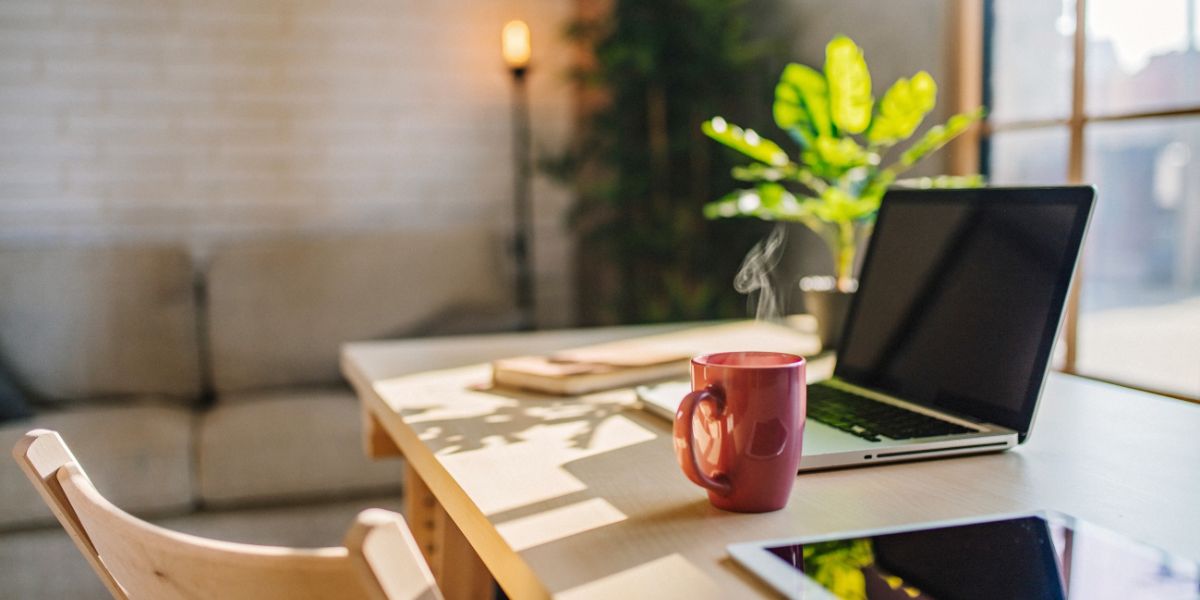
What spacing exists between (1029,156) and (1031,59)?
19 centimetres

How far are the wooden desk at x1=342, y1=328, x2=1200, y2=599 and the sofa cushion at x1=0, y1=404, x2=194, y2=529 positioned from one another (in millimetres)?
1217

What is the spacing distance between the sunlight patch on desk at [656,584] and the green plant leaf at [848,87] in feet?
3.47

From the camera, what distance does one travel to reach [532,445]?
97 cm

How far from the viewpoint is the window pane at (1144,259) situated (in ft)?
5.73

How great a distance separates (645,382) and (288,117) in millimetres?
2235

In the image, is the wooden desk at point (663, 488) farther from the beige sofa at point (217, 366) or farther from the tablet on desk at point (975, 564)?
the beige sofa at point (217, 366)

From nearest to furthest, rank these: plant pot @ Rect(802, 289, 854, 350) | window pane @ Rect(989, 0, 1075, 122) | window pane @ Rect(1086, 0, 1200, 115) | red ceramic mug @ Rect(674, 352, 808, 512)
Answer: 1. red ceramic mug @ Rect(674, 352, 808, 512)
2. plant pot @ Rect(802, 289, 854, 350)
3. window pane @ Rect(1086, 0, 1200, 115)
4. window pane @ Rect(989, 0, 1075, 122)

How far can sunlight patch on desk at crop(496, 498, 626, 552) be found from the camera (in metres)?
0.69

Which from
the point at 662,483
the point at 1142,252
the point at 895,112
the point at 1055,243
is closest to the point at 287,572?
the point at 662,483

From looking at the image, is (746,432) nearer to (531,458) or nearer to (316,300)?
(531,458)

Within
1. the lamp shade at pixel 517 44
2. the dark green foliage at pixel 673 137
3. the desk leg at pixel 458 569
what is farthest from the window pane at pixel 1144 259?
the lamp shade at pixel 517 44

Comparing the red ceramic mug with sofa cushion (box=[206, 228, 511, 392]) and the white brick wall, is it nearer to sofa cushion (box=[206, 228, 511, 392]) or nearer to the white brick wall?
sofa cushion (box=[206, 228, 511, 392])

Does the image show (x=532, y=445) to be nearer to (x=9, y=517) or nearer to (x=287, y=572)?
(x=287, y=572)

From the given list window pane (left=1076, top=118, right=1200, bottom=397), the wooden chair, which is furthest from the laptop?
window pane (left=1076, top=118, right=1200, bottom=397)
